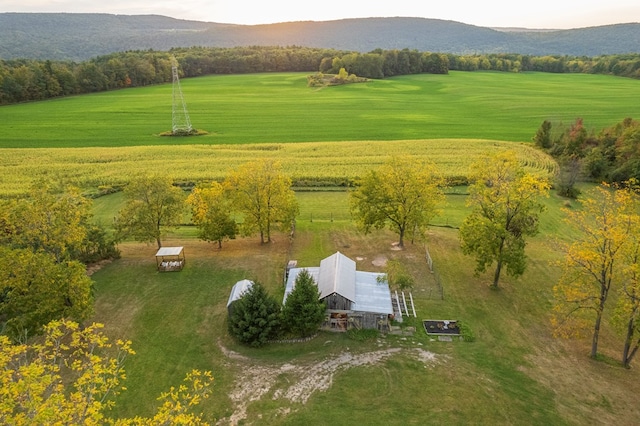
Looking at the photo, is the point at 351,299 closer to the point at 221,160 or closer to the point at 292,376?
the point at 292,376

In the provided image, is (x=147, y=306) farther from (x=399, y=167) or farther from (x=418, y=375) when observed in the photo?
(x=399, y=167)

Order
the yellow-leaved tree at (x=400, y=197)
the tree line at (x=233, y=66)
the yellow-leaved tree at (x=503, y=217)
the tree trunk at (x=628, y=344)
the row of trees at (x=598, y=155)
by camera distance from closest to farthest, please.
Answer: the tree trunk at (x=628, y=344), the yellow-leaved tree at (x=503, y=217), the yellow-leaved tree at (x=400, y=197), the row of trees at (x=598, y=155), the tree line at (x=233, y=66)

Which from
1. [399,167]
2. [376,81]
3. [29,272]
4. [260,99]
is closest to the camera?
[29,272]

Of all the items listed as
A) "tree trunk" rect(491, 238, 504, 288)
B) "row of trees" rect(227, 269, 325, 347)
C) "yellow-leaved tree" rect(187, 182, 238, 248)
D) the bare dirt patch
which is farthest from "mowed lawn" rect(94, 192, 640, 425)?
"yellow-leaved tree" rect(187, 182, 238, 248)

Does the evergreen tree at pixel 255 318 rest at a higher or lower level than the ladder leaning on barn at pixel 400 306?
higher

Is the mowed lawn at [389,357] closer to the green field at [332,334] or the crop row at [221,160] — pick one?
the green field at [332,334]

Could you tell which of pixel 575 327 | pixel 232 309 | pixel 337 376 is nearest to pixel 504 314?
pixel 575 327

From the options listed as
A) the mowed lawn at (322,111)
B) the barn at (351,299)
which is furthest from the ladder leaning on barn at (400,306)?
the mowed lawn at (322,111)
